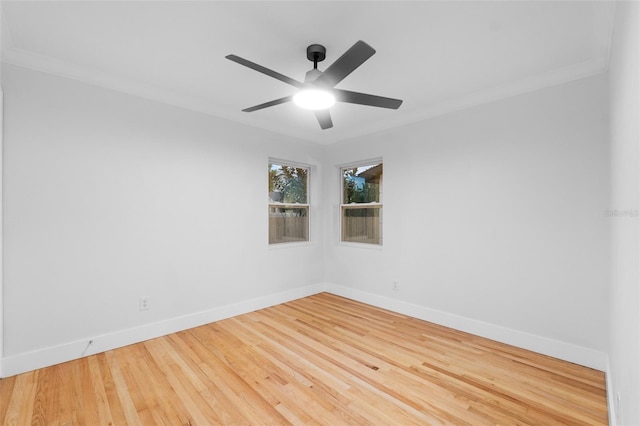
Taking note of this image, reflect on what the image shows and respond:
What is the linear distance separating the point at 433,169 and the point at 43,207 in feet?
12.7

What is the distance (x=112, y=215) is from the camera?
279cm

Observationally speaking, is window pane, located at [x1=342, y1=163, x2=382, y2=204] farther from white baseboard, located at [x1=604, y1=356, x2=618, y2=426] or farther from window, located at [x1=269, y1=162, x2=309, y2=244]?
white baseboard, located at [x1=604, y1=356, x2=618, y2=426]

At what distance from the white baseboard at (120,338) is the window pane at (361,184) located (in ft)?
6.17

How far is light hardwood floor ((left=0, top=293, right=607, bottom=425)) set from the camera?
1.86 m

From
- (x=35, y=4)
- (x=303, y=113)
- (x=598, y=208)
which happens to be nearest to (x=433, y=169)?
(x=598, y=208)

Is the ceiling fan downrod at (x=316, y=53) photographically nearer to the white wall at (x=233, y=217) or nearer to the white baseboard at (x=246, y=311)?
the white wall at (x=233, y=217)

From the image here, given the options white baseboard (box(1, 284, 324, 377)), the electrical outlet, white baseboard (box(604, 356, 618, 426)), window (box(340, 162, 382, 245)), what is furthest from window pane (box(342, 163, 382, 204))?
the electrical outlet

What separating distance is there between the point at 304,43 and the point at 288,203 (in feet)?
8.51

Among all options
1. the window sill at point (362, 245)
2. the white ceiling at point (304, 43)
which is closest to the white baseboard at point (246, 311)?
the window sill at point (362, 245)

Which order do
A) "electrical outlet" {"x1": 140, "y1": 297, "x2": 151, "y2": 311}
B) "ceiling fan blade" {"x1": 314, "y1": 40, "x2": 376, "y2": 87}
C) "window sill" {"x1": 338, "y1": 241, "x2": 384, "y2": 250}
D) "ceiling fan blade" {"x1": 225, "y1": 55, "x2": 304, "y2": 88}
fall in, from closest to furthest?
"ceiling fan blade" {"x1": 314, "y1": 40, "x2": 376, "y2": 87}
"ceiling fan blade" {"x1": 225, "y1": 55, "x2": 304, "y2": 88}
"electrical outlet" {"x1": 140, "y1": 297, "x2": 151, "y2": 311}
"window sill" {"x1": 338, "y1": 241, "x2": 384, "y2": 250}

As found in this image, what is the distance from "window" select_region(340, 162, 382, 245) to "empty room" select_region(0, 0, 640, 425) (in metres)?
0.33

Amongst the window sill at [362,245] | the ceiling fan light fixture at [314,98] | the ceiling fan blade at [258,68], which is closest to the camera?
the ceiling fan blade at [258,68]

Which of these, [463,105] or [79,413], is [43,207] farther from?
[463,105]

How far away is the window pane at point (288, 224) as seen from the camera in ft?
14.0
